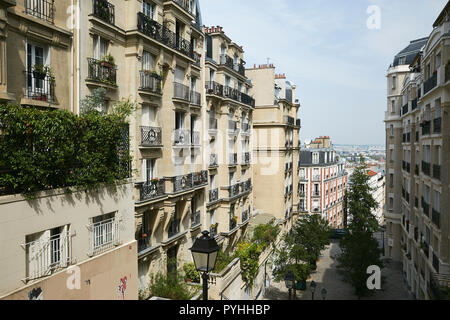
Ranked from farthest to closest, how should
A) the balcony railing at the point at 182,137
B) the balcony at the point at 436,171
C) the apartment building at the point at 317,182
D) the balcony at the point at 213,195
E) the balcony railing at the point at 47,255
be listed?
the apartment building at the point at 317,182 < the balcony at the point at 213,195 < the balcony railing at the point at 182,137 < the balcony at the point at 436,171 < the balcony railing at the point at 47,255

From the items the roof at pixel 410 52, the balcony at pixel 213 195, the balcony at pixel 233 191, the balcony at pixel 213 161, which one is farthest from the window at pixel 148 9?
the roof at pixel 410 52

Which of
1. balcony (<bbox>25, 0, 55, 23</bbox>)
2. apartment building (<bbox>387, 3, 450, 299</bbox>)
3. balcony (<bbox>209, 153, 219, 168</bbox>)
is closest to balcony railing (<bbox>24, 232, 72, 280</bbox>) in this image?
balcony (<bbox>25, 0, 55, 23</bbox>)

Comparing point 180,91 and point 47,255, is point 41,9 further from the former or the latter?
point 180,91

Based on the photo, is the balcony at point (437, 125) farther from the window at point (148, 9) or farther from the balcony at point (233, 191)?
the window at point (148, 9)

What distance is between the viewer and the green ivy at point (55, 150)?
8305 millimetres

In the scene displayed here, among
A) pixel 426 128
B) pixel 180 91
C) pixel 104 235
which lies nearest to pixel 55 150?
pixel 104 235

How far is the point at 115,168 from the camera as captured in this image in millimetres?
11836

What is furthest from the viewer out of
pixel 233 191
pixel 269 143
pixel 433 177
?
pixel 269 143

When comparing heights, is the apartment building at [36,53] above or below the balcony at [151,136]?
above

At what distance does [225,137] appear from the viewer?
2672 centimetres

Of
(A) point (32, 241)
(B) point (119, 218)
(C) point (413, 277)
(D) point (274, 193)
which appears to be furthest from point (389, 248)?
(A) point (32, 241)

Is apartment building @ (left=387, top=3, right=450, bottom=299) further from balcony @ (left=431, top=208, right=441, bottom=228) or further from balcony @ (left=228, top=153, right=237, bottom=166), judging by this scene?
balcony @ (left=228, top=153, right=237, bottom=166)

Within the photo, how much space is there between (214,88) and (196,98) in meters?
3.02

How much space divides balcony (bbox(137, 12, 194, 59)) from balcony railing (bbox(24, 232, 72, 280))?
10642 millimetres
